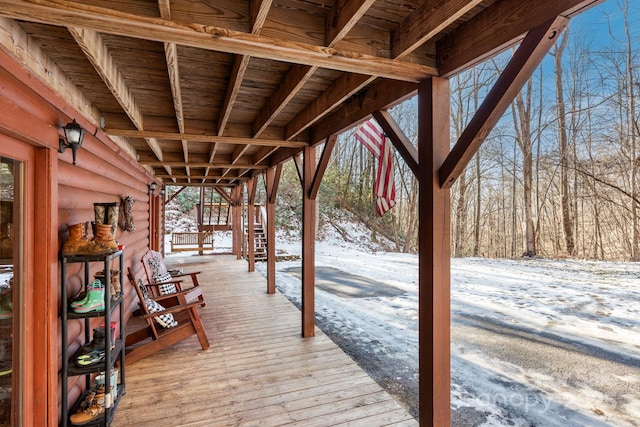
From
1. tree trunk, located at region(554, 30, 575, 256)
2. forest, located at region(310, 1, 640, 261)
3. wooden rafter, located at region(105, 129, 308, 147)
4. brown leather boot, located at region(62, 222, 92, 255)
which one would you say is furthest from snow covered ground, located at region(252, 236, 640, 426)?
forest, located at region(310, 1, 640, 261)

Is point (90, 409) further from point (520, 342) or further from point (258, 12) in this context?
point (520, 342)

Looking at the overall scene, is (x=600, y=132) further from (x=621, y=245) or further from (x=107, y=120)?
(x=107, y=120)

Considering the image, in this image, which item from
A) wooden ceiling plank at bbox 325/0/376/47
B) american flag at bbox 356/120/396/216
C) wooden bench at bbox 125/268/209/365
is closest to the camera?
wooden ceiling plank at bbox 325/0/376/47

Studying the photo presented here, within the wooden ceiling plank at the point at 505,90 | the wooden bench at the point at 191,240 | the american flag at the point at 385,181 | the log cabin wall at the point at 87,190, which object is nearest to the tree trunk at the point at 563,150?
the american flag at the point at 385,181

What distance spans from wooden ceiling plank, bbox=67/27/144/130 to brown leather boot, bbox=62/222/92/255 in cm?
94

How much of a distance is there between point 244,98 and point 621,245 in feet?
45.0

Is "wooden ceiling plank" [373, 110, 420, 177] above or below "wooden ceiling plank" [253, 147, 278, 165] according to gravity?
below

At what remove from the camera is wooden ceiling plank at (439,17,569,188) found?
50.3 inches

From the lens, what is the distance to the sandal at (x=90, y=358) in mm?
2070

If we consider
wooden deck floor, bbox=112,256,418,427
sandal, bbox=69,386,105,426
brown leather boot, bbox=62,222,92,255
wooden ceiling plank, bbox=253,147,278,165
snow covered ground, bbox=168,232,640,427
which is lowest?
snow covered ground, bbox=168,232,640,427

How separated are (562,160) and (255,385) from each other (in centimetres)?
1276

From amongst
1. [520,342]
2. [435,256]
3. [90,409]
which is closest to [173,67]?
[435,256]

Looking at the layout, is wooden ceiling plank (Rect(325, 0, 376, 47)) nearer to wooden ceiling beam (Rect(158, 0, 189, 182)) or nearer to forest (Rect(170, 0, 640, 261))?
wooden ceiling beam (Rect(158, 0, 189, 182))

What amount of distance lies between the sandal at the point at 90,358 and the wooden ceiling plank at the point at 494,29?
9.54ft
